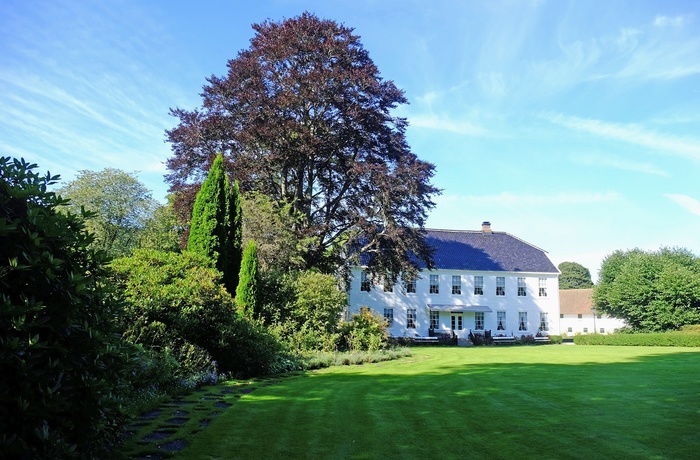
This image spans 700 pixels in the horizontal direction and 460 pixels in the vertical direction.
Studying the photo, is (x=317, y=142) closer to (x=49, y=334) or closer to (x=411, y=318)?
(x=49, y=334)

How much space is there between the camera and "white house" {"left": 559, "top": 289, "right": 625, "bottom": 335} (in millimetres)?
67438

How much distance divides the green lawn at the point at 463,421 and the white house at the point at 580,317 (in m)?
62.7

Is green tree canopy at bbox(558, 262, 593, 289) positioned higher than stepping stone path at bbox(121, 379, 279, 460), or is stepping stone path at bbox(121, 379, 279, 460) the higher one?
green tree canopy at bbox(558, 262, 593, 289)

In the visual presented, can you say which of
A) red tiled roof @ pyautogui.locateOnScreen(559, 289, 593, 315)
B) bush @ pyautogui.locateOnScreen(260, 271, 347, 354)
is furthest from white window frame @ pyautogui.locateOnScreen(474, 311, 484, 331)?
red tiled roof @ pyautogui.locateOnScreen(559, 289, 593, 315)

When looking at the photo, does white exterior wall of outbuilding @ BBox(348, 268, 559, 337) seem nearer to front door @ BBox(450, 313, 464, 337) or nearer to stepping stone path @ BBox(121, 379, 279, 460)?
front door @ BBox(450, 313, 464, 337)

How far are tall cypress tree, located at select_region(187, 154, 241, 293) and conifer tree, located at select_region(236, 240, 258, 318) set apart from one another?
31.8 inches

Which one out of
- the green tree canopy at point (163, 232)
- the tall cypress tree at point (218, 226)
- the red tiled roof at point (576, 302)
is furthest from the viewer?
the red tiled roof at point (576, 302)

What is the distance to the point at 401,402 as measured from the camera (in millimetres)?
8328

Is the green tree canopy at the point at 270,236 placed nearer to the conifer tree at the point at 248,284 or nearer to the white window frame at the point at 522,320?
the conifer tree at the point at 248,284

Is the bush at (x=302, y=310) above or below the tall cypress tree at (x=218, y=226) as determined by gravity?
below

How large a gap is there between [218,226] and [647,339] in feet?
Result: 96.0

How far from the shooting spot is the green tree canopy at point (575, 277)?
89.0 metres

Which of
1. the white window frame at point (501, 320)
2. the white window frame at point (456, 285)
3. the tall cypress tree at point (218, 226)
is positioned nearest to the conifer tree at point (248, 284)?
the tall cypress tree at point (218, 226)

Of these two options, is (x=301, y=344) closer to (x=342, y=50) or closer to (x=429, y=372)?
(x=429, y=372)
